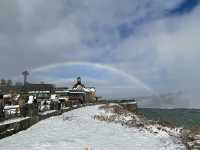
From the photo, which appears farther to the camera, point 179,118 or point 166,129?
point 179,118

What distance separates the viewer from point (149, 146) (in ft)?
66.5

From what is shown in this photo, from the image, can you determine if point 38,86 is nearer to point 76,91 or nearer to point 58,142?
point 76,91

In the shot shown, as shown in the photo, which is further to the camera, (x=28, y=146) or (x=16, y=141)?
(x=16, y=141)

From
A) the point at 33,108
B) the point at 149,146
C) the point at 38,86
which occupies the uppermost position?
the point at 38,86

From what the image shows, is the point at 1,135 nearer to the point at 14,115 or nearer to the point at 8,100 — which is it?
the point at 14,115

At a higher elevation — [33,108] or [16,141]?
[33,108]

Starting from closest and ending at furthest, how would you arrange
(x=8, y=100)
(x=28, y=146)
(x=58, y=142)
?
(x=28, y=146)
(x=58, y=142)
(x=8, y=100)

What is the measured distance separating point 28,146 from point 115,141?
5.65 meters

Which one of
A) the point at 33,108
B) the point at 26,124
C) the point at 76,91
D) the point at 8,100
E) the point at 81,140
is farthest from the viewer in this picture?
the point at 76,91

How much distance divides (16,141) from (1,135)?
135cm

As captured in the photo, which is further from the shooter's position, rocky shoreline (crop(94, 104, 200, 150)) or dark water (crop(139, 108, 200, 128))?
dark water (crop(139, 108, 200, 128))

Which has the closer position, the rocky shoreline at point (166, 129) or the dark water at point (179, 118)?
the rocky shoreline at point (166, 129)

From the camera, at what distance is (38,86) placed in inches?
5079

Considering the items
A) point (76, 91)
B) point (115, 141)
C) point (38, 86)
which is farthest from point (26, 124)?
point (38, 86)
